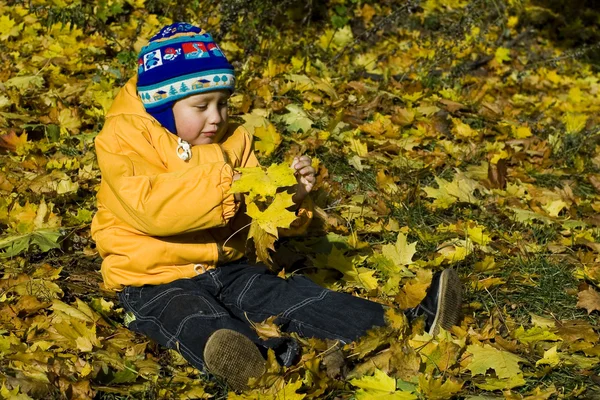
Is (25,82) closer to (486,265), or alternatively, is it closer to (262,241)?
(262,241)

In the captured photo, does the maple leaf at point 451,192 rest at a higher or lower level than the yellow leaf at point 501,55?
higher

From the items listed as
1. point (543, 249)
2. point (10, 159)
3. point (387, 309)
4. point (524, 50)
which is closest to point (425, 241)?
point (543, 249)

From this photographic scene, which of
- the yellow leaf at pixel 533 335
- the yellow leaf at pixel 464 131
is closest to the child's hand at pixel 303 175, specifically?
the yellow leaf at pixel 533 335

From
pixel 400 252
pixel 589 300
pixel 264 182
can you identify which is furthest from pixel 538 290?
pixel 264 182

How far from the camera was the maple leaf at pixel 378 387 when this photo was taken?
2414mm

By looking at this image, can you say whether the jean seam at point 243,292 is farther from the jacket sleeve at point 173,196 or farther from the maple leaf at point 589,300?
the maple leaf at point 589,300

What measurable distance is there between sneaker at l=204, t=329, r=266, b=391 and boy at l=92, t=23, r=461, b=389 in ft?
0.60

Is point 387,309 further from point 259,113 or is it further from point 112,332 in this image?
point 259,113

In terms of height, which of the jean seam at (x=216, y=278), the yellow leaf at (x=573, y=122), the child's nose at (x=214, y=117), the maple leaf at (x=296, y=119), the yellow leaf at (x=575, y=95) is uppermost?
the child's nose at (x=214, y=117)

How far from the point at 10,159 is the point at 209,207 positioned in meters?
1.68

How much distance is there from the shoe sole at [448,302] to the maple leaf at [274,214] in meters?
0.63

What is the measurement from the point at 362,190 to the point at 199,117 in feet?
4.54

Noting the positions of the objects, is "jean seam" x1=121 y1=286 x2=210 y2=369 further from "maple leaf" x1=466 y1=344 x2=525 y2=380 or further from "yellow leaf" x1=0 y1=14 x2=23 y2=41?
"yellow leaf" x1=0 y1=14 x2=23 y2=41

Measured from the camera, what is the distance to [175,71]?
2.75 metres
